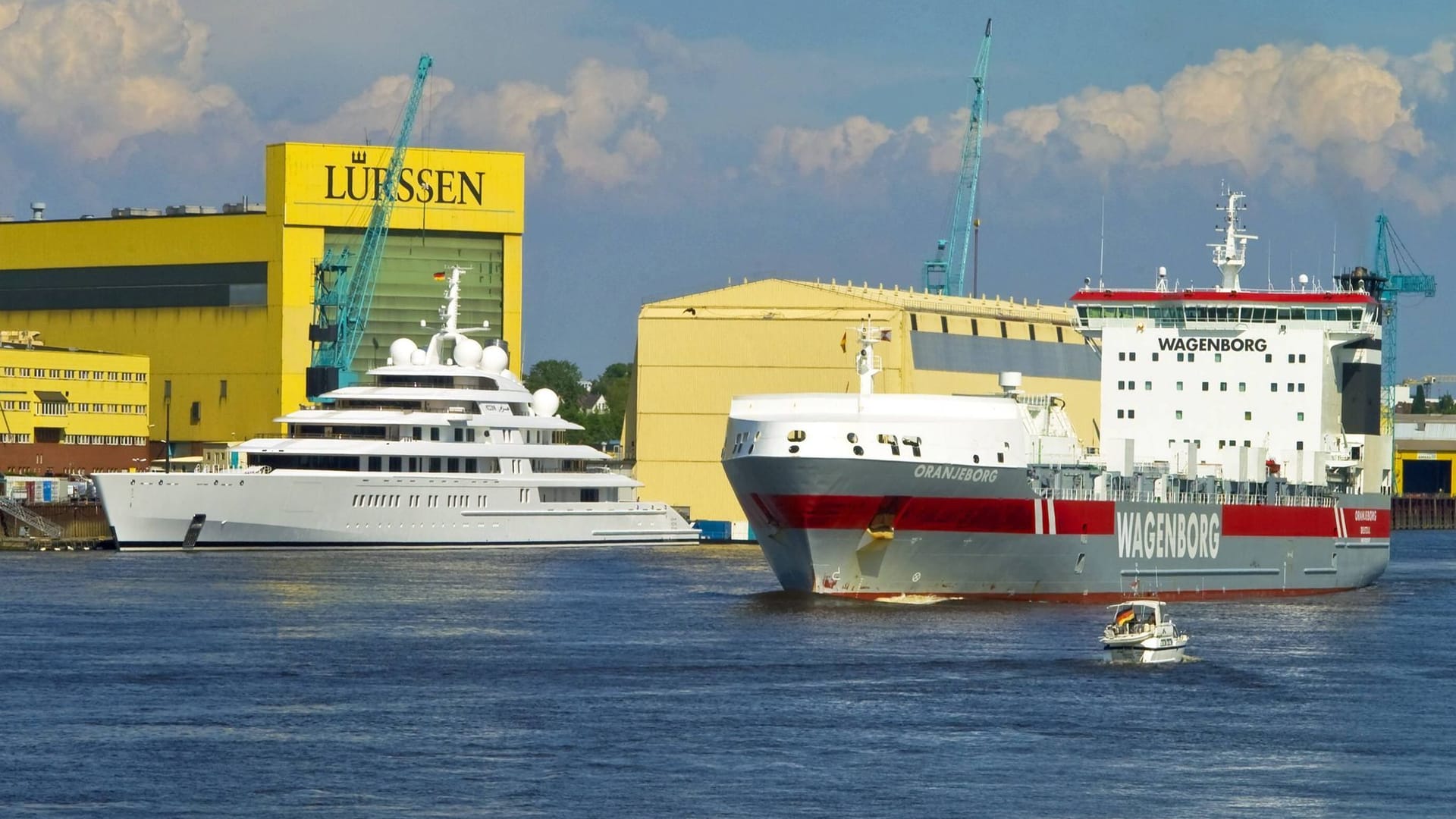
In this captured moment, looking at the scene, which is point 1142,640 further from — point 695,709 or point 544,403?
point 544,403

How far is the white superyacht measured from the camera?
3839 inches

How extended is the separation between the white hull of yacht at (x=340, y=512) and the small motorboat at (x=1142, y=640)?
51310 millimetres

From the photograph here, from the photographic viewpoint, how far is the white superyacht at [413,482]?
97.5 meters

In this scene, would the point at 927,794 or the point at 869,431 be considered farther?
the point at 869,431

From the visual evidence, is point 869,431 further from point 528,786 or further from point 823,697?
point 528,786

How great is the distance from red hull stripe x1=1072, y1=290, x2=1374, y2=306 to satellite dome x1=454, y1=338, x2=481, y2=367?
4000 centimetres

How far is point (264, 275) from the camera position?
138 m

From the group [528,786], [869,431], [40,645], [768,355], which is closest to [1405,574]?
[768,355]

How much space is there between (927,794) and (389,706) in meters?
12.8

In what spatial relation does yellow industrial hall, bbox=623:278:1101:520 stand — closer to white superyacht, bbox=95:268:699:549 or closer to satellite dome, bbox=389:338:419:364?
white superyacht, bbox=95:268:699:549

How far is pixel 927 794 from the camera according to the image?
3797 cm

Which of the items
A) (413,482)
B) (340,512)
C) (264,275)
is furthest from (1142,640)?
(264,275)

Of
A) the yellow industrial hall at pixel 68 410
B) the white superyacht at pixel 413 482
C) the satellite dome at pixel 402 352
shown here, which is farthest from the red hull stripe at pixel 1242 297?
the yellow industrial hall at pixel 68 410

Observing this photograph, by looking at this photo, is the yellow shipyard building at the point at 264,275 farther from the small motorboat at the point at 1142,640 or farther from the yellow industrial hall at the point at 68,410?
the small motorboat at the point at 1142,640
